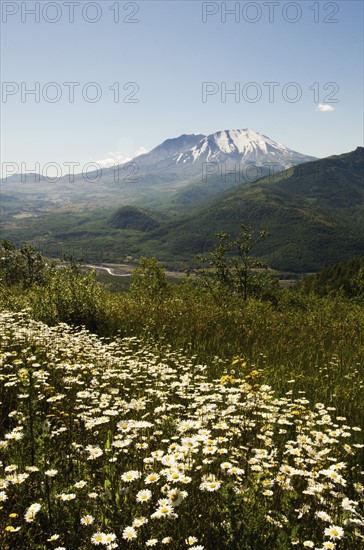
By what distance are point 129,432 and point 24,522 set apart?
1.61 m

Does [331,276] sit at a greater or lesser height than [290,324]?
lesser

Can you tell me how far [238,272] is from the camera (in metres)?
36.5

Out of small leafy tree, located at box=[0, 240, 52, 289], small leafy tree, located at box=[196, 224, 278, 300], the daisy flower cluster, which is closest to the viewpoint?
the daisy flower cluster

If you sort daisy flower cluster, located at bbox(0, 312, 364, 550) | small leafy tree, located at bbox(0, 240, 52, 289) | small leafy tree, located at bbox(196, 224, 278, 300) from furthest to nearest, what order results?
1. small leafy tree, located at bbox(0, 240, 52, 289)
2. small leafy tree, located at bbox(196, 224, 278, 300)
3. daisy flower cluster, located at bbox(0, 312, 364, 550)

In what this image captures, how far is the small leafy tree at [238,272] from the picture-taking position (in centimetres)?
3491

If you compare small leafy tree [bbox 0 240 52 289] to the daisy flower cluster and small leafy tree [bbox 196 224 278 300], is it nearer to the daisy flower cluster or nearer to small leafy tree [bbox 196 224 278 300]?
small leafy tree [bbox 196 224 278 300]

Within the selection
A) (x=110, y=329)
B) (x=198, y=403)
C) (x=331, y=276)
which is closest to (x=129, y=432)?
(x=198, y=403)

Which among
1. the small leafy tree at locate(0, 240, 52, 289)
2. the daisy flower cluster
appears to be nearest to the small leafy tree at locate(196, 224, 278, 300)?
the daisy flower cluster

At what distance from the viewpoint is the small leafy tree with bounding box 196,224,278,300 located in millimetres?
34906

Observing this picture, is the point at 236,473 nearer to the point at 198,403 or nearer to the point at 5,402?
the point at 198,403

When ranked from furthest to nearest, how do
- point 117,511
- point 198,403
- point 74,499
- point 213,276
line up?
1. point 213,276
2. point 198,403
3. point 74,499
4. point 117,511

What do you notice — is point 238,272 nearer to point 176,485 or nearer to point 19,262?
point 176,485

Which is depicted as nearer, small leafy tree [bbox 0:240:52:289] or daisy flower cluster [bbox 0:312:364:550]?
daisy flower cluster [bbox 0:312:364:550]

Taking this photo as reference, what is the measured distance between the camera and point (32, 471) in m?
3.72
